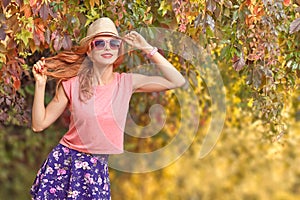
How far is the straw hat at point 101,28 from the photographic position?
3262 millimetres

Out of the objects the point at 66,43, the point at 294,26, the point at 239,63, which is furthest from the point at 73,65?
the point at 294,26

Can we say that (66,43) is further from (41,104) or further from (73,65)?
(41,104)

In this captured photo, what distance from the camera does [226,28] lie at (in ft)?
11.6

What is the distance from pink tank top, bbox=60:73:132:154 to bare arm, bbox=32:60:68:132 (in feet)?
0.12

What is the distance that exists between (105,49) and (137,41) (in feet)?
0.50

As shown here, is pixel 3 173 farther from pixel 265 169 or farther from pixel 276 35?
pixel 276 35

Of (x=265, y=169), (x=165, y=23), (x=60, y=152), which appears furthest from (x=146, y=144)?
(x=60, y=152)

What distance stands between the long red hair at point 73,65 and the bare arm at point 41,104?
8cm

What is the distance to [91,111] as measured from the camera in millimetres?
3223

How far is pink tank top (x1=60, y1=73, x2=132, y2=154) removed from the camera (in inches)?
127

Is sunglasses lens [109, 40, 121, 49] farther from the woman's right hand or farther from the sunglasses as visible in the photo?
the woman's right hand

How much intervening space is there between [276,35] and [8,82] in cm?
121

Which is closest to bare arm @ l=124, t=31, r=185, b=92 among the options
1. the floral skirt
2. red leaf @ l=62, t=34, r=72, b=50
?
red leaf @ l=62, t=34, r=72, b=50

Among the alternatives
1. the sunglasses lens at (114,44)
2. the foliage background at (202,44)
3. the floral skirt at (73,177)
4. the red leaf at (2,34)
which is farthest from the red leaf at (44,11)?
the floral skirt at (73,177)
